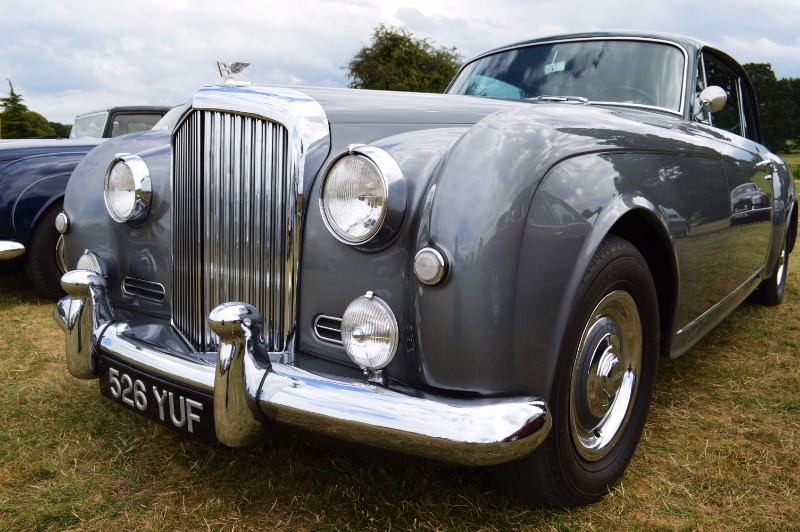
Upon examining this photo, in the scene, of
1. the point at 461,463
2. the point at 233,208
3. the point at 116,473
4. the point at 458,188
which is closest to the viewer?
the point at 461,463

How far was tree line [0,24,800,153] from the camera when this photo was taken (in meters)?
33.7

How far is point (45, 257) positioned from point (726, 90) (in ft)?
14.0

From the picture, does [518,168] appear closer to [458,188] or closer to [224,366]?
[458,188]

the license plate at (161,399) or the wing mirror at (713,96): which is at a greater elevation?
the wing mirror at (713,96)

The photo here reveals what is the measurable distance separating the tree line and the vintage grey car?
32.2 m

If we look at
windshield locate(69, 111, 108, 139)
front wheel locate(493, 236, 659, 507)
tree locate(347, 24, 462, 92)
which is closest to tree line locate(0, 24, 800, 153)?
tree locate(347, 24, 462, 92)

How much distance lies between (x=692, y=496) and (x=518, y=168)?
1.20m

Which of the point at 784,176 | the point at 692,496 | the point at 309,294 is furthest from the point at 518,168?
the point at 784,176

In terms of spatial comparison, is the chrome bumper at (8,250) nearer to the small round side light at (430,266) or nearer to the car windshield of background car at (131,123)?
the small round side light at (430,266)

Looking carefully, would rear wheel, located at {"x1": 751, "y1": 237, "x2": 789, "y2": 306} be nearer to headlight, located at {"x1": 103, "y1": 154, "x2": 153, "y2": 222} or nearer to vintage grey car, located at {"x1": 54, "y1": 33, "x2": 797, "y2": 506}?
vintage grey car, located at {"x1": 54, "y1": 33, "x2": 797, "y2": 506}

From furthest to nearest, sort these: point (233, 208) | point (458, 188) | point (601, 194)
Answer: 1. point (233, 208)
2. point (601, 194)
3. point (458, 188)

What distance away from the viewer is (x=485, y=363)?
1.52 metres

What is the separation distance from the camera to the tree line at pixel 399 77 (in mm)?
33656

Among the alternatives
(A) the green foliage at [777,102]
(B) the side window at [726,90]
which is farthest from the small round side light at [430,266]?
(A) the green foliage at [777,102]
